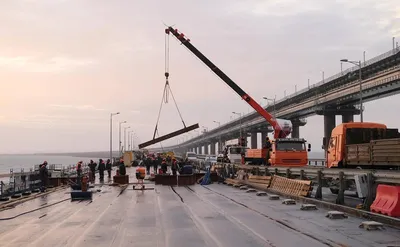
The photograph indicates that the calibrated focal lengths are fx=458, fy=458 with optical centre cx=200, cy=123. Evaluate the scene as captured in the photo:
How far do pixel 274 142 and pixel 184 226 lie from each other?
24.1 m

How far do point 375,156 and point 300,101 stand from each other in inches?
2805

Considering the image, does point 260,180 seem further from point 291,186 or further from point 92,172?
point 92,172

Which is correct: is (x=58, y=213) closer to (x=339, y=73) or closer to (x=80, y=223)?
(x=80, y=223)

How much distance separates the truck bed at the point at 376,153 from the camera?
65.2 ft

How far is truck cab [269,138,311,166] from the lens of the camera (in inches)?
1433

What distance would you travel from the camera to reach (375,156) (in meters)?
21.6

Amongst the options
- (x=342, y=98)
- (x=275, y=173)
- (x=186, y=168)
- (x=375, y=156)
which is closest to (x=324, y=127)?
(x=342, y=98)

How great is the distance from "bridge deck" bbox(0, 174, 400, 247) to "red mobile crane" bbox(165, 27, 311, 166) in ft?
52.5

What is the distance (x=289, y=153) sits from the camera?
36.5 m

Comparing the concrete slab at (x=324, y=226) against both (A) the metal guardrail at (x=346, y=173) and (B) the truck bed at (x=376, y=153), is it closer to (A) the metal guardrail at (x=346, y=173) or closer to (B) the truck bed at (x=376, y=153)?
(A) the metal guardrail at (x=346, y=173)

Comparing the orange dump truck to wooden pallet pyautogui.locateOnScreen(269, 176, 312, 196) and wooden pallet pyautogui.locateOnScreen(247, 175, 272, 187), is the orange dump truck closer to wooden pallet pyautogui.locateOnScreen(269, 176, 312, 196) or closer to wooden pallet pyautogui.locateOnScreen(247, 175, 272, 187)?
wooden pallet pyautogui.locateOnScreen(247, 175, 272, 187)

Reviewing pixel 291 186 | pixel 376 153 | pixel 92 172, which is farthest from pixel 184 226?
pixel 92 172

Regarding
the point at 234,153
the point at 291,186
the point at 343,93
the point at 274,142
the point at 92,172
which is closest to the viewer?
the point at 291,186

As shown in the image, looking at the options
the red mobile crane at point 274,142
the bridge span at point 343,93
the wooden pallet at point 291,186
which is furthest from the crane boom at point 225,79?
the bridge span at point 343,93
